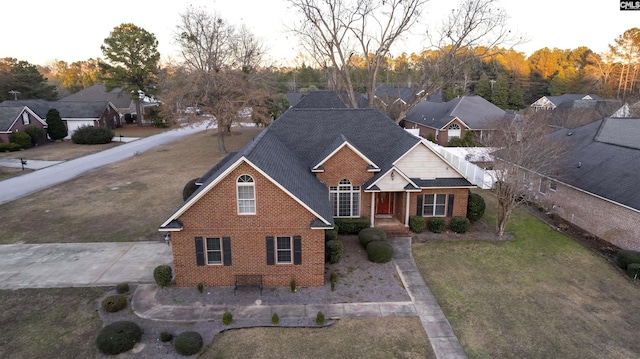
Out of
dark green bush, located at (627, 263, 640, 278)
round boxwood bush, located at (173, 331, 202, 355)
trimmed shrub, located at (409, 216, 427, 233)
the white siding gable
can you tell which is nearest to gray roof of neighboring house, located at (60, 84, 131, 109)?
the white siding gable

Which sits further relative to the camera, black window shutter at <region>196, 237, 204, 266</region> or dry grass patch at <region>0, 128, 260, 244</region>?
dry grass patch at <region>0, 128, 260, 244</region>

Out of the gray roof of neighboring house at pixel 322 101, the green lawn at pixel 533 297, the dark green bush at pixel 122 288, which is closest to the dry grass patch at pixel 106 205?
the dark green bush at pixel 122 288

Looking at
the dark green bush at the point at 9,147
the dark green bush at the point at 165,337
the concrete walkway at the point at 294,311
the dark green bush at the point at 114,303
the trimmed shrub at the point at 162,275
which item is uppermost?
the dark green bush at the point at 9,147

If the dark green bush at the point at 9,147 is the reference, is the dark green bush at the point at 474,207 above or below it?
below

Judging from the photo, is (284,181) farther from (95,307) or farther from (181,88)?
(181,88)

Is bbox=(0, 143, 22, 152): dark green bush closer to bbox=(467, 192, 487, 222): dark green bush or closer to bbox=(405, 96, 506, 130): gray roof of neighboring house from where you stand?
bbox=(467, 192, 487, 222): dark green bush

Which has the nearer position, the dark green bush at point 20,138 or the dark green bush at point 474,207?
the dark green bush at point 474,207

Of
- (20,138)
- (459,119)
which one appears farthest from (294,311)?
(20,138)

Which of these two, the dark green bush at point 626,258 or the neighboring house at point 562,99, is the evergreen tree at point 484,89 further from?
the dark green bush at point 626,258
